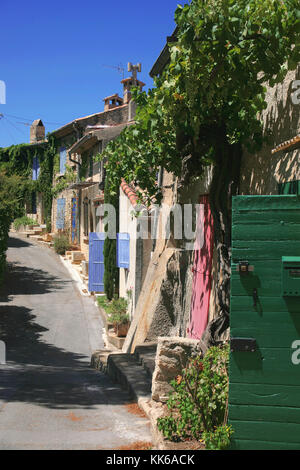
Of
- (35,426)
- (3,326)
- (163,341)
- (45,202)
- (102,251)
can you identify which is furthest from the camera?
(45,202)

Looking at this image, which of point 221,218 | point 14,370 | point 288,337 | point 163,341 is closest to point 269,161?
point 221,218

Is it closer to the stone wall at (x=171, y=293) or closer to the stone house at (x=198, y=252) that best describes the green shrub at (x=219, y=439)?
the stone house at (x=198, y=252)

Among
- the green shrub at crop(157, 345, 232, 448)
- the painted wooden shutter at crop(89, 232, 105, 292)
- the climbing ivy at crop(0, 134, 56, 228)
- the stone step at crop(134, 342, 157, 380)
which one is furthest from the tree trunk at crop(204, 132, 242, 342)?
the climbing ivy at crop(0, 134, 56, 228)

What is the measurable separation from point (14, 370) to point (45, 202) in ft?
78.4

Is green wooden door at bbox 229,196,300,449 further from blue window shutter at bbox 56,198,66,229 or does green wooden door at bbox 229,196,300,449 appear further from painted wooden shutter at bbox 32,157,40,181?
painted wooden shutter at bbox 32,157,40,181

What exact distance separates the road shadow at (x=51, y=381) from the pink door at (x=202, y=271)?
5.36 ft

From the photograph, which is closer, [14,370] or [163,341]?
[163,341]

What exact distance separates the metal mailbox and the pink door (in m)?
4.01

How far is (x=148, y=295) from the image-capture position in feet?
33.5

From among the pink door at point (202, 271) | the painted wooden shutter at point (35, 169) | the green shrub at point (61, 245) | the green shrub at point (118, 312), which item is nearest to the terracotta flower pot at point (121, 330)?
the green shrub at point (118, 312)

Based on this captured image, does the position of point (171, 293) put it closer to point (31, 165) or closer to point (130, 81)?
point (130, 81)

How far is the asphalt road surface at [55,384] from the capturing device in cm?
418

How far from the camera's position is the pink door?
24.4 ft
